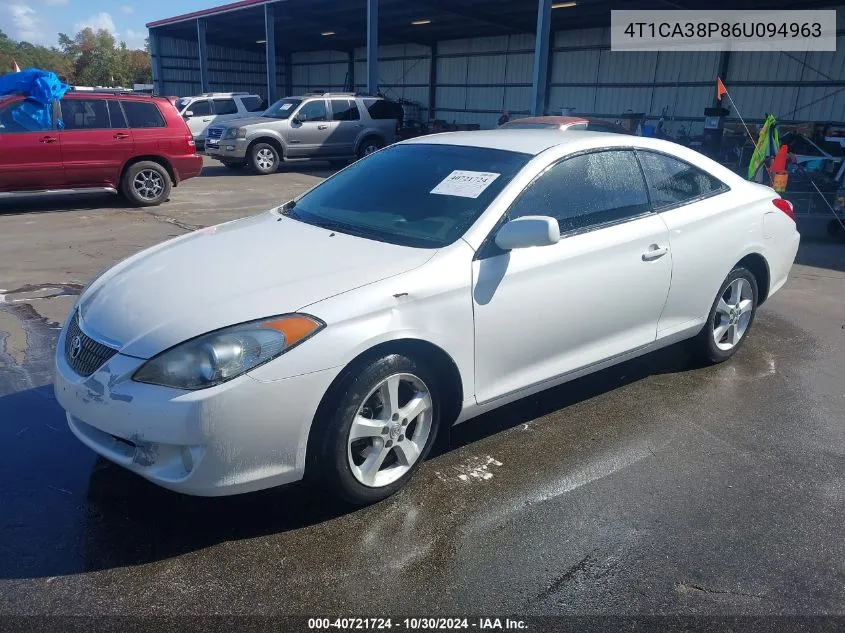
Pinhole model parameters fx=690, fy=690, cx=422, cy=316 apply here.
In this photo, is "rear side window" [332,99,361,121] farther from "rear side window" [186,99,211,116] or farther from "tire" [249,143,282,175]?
"rear side window" [186,99,211,116]

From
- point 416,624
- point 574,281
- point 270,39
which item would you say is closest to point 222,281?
point 416,624

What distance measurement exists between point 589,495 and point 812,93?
19.3 metres

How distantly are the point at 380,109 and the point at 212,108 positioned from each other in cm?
660

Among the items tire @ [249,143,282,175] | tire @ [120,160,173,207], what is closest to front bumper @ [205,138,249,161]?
tire @ [249,143,282,175]

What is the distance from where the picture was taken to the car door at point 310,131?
16562 millimetres

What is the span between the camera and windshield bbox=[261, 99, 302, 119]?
16656mm

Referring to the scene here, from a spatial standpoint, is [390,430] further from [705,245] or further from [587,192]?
[705,245]

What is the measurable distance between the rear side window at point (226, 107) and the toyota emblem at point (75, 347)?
20.2m

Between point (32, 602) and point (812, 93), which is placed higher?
point (812, 93)

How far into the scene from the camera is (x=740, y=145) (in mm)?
18422

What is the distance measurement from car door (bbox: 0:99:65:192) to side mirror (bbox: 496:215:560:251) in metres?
8.86

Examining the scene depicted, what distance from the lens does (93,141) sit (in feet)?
33.4

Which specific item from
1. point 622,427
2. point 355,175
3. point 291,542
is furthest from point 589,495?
point 355,175

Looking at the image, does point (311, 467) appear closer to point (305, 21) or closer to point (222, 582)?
point (222, 582)
